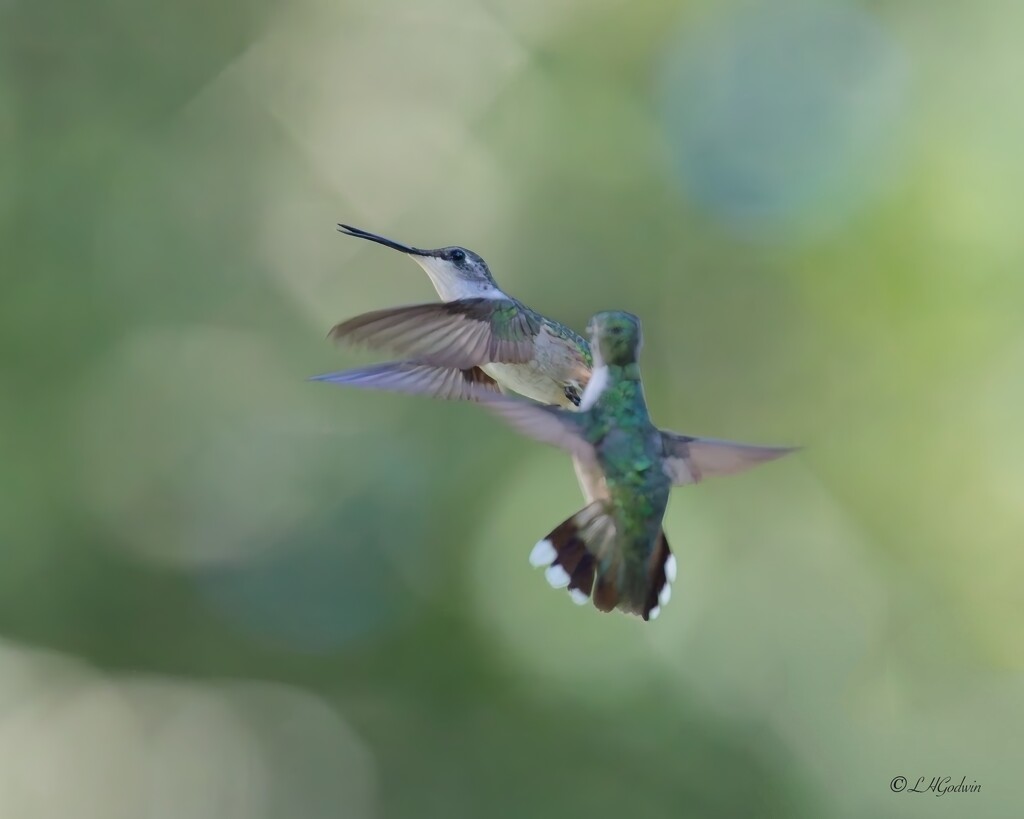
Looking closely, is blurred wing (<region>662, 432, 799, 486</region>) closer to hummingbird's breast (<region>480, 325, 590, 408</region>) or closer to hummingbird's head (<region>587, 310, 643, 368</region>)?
hummingbird's head (<region>587, 310, 643, 368</region>)

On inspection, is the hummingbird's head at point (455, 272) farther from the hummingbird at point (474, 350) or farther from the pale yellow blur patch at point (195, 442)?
the pale yellow blur patch at point (195, 442)

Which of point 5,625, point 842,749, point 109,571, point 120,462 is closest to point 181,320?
point 120,462

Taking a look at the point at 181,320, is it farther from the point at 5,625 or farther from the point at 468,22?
the point at 468,22

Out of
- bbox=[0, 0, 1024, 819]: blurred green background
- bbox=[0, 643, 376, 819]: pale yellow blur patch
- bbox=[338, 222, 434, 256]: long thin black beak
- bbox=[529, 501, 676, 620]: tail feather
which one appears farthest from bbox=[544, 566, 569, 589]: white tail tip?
bbox=[0, 643, 376, 819]: pale yellow blur patch

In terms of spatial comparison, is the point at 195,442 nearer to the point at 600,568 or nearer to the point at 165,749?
the point at 165,749

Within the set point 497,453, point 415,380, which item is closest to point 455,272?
point 415,380

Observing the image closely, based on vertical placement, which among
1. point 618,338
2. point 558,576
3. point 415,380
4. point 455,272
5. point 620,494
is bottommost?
point 558,576
